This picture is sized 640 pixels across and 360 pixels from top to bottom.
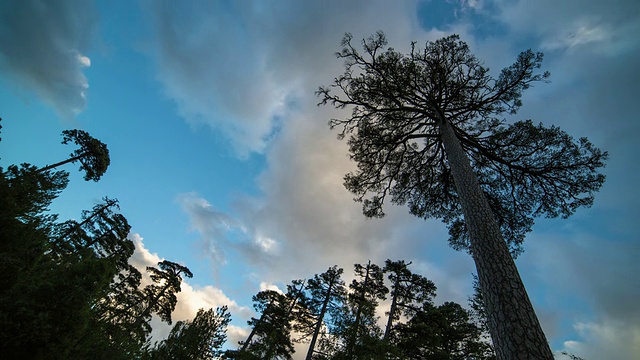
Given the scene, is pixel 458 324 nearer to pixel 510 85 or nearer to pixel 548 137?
pixel 548 137

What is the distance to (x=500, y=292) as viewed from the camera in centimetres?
385

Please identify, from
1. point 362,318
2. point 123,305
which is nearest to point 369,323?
point 362,318

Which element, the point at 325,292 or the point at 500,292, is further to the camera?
the point at 325,292

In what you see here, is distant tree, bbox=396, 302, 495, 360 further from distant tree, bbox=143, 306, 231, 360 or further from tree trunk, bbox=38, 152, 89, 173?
tree trunk, bbox=38, 152, 89, 173

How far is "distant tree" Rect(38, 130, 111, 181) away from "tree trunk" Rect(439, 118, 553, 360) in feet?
73.7

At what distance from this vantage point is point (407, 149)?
10.2 m

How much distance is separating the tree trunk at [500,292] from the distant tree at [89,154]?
2247cm

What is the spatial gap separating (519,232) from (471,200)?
602 centimetres

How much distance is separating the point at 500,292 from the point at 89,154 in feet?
76.9

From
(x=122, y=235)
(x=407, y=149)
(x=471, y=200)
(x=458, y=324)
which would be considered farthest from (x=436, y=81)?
(x=122, y=235)

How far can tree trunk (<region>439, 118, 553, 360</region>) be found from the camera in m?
3.16

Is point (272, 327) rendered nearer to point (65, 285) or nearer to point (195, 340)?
point (195, 340)

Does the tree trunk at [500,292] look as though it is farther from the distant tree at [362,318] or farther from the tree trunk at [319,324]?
the tree trunk at [319,324]

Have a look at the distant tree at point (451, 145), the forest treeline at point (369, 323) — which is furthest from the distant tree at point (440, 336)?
the distant tree at point (451, 145)
